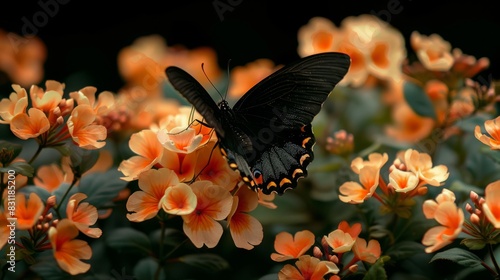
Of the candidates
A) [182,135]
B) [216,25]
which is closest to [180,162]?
[182,135]

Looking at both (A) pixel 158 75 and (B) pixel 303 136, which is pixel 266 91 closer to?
(B) pixel 303 136

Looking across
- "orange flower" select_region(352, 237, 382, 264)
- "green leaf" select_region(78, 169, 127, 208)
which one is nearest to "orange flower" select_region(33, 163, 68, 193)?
"green leaf" select_region(78, 169, 127, 208)

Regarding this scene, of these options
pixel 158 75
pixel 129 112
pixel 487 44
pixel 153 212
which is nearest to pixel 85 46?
pixel 158 75

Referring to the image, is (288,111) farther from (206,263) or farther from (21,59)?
(21,59)

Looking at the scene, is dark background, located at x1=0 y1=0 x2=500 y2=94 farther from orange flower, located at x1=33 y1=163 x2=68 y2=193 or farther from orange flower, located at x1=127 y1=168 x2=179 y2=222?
orange flower, located at x1=127 y1=168 x2=179 y2=222

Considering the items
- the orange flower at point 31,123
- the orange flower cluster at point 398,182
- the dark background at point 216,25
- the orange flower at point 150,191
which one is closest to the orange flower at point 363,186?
the orange flower cluster at point 398,182

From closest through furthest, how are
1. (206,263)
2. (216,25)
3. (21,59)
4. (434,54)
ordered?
1. (206,263)
2. (434,54)
3. (21,59)
4. (216,25)
